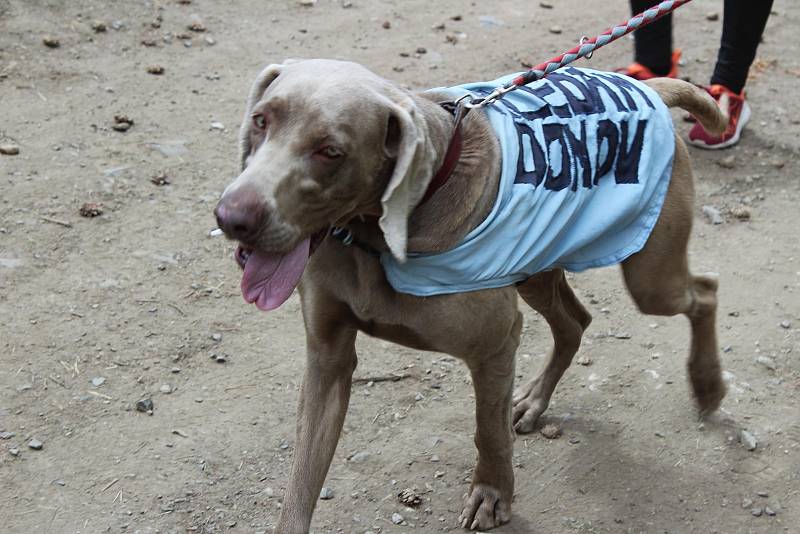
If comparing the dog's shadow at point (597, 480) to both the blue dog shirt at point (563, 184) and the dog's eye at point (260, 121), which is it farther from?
the dog's eye at point (260, 121)

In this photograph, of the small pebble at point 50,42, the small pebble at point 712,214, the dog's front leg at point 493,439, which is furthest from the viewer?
the small pebble at point 50,42

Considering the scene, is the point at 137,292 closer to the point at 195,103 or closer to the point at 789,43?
the point at 195,103

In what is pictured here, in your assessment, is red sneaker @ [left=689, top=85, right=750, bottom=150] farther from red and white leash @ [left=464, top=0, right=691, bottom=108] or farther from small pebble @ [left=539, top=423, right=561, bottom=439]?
small pebble @ [left=539, top=423, right=561, bottom=439]

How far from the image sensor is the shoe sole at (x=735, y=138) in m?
5.74

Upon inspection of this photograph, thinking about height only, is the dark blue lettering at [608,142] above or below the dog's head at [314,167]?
below

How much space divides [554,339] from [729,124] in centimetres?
247

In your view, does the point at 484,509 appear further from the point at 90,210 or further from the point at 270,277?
the point at 90,210

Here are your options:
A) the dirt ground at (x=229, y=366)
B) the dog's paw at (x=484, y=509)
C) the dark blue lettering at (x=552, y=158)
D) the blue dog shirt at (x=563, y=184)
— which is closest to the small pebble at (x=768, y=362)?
the dirt ground at (x=229, y=366)

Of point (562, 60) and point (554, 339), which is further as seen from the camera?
point (554, 339)

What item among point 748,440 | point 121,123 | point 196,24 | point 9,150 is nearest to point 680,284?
point 748,440

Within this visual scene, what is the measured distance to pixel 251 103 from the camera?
2721 mm

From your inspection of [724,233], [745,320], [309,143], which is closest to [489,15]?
[724,233]

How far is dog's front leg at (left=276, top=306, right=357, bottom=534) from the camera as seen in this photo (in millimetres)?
2971

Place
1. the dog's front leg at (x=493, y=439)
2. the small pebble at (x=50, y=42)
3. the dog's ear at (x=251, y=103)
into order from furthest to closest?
the small pebble at (x=50, y=42)
the dog's front leg at (x=493, y=439)
the dog's ear at (x=251, y=103)
